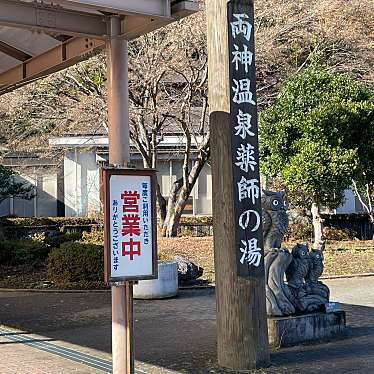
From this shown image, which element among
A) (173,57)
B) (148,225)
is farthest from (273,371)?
(173,57)

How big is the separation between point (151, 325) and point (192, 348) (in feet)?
6.33

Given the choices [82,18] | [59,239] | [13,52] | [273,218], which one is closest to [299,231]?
[59,239]

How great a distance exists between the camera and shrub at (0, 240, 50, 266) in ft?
58.3

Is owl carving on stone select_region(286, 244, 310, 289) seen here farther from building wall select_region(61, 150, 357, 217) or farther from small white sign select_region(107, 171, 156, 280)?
building wall select_region(61, 150, 357, 217)

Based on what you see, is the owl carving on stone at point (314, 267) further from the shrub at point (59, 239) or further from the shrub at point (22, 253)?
the shrub at point (59, 239)

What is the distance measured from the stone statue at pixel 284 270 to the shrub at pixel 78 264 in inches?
253

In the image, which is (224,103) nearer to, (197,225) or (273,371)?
(273,371)

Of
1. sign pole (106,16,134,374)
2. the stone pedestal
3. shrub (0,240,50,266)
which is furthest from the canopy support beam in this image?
shrub (0,240,50,266)

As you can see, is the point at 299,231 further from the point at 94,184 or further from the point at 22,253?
the point at 22,253

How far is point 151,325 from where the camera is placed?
1027 centimetres

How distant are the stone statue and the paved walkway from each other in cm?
59

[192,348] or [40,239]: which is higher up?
[40,239]

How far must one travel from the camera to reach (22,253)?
17875 mm

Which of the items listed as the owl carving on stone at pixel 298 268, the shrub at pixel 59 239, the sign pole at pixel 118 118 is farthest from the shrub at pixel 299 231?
the sign pole at pixel 118 118
